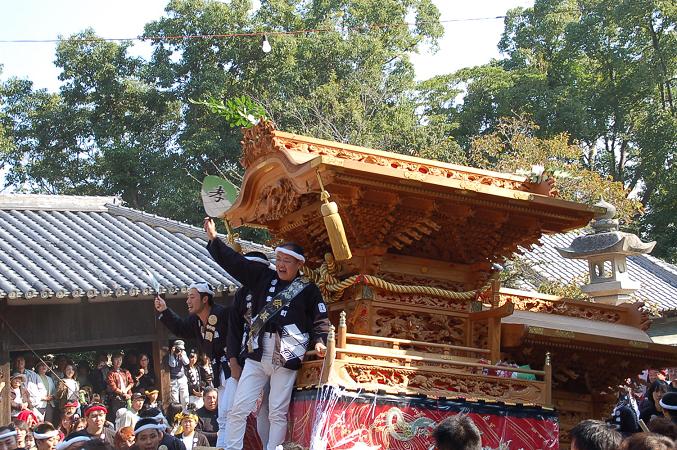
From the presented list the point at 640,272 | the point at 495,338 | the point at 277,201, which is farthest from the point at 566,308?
the point at 640,272

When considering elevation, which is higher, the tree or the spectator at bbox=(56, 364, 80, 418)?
the tree

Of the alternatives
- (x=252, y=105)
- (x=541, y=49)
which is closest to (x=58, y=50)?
(x=541, y=49)

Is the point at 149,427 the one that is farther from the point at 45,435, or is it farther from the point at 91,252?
the point at 91,252

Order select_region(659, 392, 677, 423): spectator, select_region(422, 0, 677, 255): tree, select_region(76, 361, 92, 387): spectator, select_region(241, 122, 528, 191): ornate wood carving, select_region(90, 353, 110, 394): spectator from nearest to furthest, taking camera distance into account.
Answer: select_region(659, 392, 677, 423): spectator, select_region(241, 122, 528, 191): ornate wood carving, select_region(90, 353, 110, 394): spectator, select_region(76, 361, 92, 387): spectator, select_region(422, 0, 677, 255): tree

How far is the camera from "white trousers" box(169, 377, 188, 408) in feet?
44.2

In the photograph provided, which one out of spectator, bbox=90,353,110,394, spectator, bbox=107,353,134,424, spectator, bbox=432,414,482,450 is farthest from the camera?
spectator, bbox=90,353,110,394

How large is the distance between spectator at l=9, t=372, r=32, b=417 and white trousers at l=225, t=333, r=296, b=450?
250 inches

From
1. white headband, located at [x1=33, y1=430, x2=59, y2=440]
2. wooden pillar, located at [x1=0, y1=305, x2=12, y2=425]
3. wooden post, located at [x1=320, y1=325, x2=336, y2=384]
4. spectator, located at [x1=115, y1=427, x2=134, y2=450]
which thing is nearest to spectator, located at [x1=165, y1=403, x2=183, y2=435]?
wooden pillar, located at [x1=0, y1=305, x2=12, y2=425]

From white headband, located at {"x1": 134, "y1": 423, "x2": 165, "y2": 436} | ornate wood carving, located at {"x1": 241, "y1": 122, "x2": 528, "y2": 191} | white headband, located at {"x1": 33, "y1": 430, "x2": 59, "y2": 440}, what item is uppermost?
ornate wood carving, located at {"x1": 241, "y1": 122, "x2": 528, "y2": 191}

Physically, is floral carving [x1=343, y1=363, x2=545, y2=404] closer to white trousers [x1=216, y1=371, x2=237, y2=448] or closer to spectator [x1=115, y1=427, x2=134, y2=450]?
white trousers [x1=216, y1=371, x2=237, y2=448]

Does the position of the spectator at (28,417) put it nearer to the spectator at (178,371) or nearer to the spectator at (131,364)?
the spectator at (131,364)

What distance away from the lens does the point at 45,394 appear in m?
12.5

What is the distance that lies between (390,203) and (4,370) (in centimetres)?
764

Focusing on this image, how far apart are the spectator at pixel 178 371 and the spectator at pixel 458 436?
956 cm
